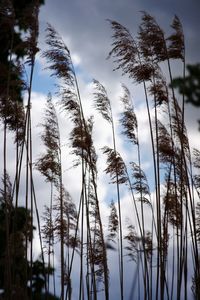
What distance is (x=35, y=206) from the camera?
548 cm

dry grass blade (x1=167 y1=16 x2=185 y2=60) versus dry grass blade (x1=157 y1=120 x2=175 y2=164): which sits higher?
dry grass blade (x1=167 y1=16 x2=185 y2=60)

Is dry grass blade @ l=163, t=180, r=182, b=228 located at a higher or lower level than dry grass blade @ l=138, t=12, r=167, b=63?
lower

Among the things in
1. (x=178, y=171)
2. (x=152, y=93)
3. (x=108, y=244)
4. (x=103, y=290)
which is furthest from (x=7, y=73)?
(x=108, y=244)

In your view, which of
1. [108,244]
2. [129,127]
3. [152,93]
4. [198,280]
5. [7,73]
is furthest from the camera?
[129,127]

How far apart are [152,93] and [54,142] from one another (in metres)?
1.54

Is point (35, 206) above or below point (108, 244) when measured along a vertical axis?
above

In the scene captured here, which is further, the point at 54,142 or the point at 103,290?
the point at 54,142

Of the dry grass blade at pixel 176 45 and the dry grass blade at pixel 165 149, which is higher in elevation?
the dry grass blade at pixel 176 45

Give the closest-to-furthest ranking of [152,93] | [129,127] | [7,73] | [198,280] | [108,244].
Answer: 1. [108,244]
2. [198,280]
3. [7,73]
4. [152,93]
5. [129,127]

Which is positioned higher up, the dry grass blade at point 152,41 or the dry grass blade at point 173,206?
the dry grass blade at point 152,41

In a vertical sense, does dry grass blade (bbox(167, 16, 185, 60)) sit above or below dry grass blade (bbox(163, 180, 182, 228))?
above

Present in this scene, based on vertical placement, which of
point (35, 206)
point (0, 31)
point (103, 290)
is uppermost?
point (0, 31)

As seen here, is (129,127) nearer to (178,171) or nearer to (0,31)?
(178,171)

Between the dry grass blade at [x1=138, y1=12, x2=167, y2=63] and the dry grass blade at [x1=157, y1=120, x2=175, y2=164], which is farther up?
the dry grass blade at [x1=138, y1=12, x2=167, y2=63]
